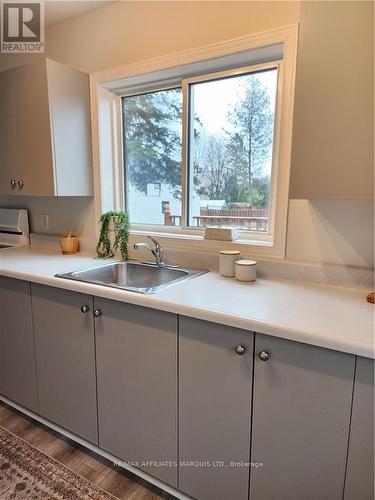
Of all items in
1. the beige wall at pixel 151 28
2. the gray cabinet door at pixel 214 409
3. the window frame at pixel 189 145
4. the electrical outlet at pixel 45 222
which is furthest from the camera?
the electrical outlet at pixel 45 222

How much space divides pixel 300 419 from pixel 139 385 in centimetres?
67

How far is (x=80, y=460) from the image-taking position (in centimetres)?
162

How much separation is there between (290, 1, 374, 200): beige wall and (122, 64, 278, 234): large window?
1.89 feet

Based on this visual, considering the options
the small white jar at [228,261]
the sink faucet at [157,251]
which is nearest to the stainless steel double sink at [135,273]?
the sink faucet at [157,251]

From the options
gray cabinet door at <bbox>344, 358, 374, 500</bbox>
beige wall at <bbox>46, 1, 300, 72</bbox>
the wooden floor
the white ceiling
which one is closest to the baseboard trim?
the wooden floor

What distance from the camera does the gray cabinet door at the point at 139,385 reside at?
1.31 m

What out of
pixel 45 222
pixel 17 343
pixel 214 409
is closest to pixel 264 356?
pixel 214 409

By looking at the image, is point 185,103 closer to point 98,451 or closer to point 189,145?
point 189,145

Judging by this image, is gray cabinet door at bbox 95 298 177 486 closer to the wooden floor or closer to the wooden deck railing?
the wooden floor

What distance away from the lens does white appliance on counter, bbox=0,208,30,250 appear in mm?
2551

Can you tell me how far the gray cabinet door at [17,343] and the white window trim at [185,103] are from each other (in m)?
0.69

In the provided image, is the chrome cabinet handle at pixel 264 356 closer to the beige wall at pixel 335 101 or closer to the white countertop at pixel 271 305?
the white countertop at pixel 271 305

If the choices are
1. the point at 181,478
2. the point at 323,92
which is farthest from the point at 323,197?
the point at 181,478

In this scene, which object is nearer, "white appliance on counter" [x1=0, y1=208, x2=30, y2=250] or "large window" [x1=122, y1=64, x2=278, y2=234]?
"large window" [x1=122, y1=64, x2=278, y2=234]
